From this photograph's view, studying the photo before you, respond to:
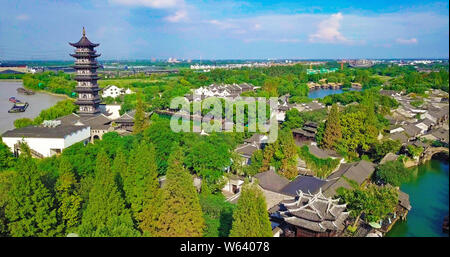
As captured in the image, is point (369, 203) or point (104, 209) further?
point (369, 203)

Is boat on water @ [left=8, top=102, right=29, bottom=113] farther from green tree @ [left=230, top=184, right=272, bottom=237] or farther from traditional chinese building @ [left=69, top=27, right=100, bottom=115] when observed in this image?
green tree @ [left=230, top=184, right=272, bottom=237]

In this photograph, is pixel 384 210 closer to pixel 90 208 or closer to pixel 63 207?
pixel 90 208

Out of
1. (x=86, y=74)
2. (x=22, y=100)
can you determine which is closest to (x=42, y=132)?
(x=86, y=74)

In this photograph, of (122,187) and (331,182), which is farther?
(331,182)

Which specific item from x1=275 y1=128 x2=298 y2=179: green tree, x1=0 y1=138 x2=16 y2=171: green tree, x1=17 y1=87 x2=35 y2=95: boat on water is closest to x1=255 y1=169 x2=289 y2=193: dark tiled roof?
x1=275 y1=128 x2=298 y2=179: green tree

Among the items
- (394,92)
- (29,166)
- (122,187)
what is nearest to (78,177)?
(122,187)

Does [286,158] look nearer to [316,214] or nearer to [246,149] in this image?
[246,149]

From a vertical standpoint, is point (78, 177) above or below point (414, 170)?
above
